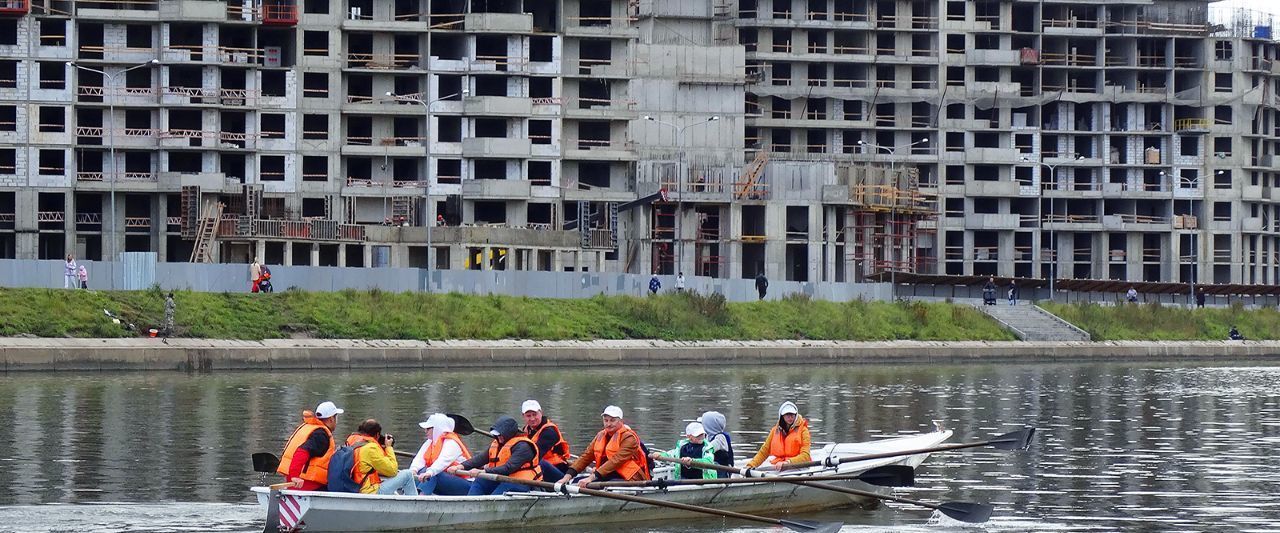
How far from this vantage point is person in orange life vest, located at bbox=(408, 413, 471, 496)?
30.3m

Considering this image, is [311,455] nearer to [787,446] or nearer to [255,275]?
[787,446]

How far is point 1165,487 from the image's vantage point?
120 ft

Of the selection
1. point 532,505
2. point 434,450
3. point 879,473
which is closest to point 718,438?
point 879,473

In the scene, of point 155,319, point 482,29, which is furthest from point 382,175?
point 155,319

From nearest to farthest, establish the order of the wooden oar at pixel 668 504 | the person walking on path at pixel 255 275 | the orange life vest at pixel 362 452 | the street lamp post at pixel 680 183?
the orange life vest at pixel 362 452
the wooden oar at pixel 668 504
the person walking on path at pixel 255 275
the street lamp post at pixel 680 183

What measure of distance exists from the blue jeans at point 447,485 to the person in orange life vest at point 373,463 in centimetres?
97

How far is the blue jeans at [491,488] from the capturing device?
30141 millimetres

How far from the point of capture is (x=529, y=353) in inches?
2995

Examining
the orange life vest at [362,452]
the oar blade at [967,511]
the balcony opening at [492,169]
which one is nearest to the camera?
the orange life vest at [362,452]

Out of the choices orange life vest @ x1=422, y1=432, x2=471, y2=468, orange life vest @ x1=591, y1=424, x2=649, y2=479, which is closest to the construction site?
orange life vest @ x1=591, y1=424, x2=649, y2=479

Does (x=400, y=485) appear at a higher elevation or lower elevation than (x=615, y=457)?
lower

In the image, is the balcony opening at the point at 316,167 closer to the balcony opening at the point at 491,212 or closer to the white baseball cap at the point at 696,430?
the balcony opening at the point at 491,212

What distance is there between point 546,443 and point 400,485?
2.71m

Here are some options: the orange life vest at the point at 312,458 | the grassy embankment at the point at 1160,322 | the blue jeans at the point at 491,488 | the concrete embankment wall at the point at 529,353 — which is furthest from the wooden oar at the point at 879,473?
the grassy embankment at the point at 1160,322
